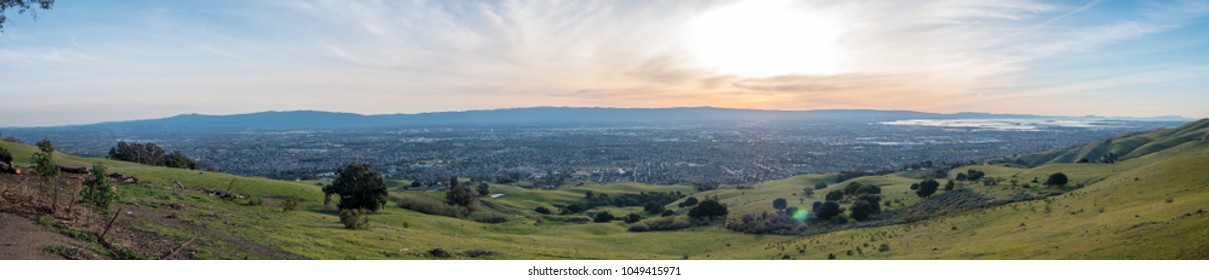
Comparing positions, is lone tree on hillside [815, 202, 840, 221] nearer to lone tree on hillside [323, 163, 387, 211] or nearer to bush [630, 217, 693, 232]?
bush [630, 217, 693, 232]

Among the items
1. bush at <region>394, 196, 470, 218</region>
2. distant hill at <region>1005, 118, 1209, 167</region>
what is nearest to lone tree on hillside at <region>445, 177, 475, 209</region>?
bush at <region>394, 196, 470, 218</region>

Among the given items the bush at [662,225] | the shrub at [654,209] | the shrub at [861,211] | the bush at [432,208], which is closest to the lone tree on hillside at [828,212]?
the shrub at [861,211]

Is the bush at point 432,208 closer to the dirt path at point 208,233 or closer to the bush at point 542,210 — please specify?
the bush at point 542,210

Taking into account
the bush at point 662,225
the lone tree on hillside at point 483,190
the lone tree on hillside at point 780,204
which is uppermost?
the lone tree on hillside at point 780,204

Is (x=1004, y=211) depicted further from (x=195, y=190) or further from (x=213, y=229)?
(x=195, y=190)

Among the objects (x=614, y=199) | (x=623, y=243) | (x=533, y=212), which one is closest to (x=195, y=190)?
(x=623, y=243)

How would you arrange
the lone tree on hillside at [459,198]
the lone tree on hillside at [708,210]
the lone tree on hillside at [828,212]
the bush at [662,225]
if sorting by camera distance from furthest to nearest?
the lone tree on hillside at [459,198]
the lone tree on hillside at [708,210]
the bush at [662,225]
the lone tree on hillside at [828,212]

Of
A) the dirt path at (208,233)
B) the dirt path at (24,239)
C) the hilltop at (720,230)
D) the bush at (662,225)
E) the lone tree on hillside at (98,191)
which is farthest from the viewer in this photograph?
the bush at (662,225)
